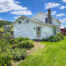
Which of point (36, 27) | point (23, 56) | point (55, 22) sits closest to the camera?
point (23, 56)

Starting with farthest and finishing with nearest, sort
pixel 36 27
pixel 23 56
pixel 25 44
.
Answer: pixel 36 27 < pixel 25 44 < pixel 23 56

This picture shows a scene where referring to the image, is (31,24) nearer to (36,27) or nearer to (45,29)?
(36,27)

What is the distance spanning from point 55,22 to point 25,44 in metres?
15.3

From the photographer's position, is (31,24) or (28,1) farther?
(31,24)

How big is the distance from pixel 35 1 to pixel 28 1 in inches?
42.9

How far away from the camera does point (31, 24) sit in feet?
60.0

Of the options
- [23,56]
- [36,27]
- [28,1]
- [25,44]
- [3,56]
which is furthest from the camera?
[36,27]

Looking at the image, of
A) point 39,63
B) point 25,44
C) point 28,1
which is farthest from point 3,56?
point 28,1

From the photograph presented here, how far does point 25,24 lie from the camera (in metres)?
18.7

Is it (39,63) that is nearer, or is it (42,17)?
(39,63)

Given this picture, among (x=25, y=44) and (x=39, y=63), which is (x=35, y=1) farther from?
(x=39, y=63)

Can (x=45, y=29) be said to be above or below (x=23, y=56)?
above

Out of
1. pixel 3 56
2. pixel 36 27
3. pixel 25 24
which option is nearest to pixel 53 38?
pixel 36 27

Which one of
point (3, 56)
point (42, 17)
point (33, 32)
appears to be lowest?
point (3, 56)
